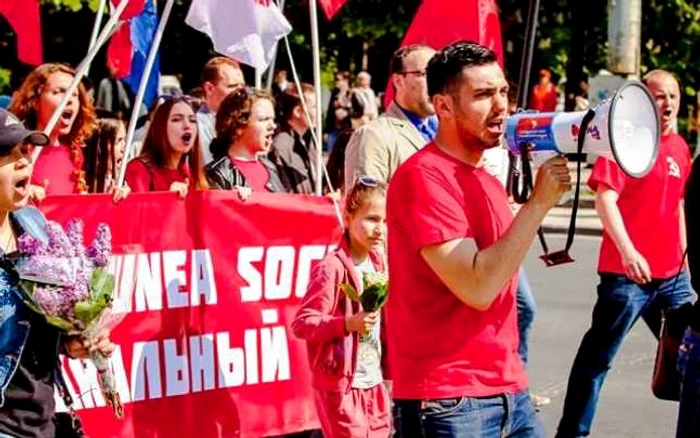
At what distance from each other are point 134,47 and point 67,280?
229 inches

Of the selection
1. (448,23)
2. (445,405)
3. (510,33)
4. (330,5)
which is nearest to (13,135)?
(445,405)

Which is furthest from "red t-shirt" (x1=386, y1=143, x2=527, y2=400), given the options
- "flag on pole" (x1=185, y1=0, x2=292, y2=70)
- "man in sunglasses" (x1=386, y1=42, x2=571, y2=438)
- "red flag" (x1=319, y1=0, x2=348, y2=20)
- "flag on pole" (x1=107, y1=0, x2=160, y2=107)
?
"flag on pole" (x1=107, y1=0, x2=160, y2=107)

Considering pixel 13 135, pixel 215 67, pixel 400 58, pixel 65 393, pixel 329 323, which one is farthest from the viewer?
pixel 215 67

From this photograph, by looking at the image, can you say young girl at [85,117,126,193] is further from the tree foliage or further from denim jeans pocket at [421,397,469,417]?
the tree foliage

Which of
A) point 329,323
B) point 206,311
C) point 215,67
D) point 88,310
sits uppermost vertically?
point 215,67

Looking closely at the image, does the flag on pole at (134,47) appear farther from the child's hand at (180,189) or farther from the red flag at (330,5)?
the child's hand at (180,189)

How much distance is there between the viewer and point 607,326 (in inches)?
275

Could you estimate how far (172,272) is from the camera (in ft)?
21.7

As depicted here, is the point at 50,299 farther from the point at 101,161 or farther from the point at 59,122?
the point at 101,161

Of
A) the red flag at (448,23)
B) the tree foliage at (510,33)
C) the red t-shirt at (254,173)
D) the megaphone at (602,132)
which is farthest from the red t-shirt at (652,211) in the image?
the tree foliage at (510,33)

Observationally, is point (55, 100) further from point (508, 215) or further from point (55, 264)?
point (508, 215)

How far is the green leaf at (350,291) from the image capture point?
213 inches

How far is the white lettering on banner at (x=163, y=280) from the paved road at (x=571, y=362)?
78.0 inches

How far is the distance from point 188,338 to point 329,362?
1124mm
